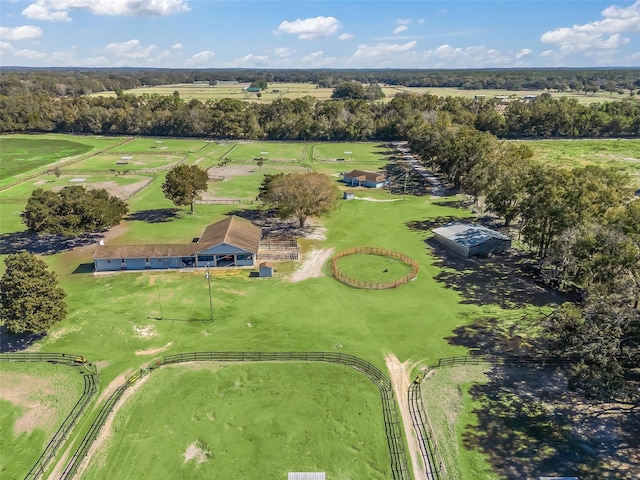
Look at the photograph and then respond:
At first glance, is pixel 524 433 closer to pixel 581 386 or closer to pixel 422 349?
pixel 581 386

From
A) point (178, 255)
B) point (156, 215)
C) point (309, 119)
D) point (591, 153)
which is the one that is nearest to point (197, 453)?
point (178, 255)

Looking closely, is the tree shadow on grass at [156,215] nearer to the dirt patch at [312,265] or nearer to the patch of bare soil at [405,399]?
the dirt patch at [312,265]

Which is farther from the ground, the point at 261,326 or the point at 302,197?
the point at 302,197

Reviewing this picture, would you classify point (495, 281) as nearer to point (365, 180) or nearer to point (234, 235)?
point (234, 235)

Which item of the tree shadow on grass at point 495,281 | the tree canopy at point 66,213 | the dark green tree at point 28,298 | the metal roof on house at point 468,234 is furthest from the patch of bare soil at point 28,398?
the metal roof on house at point 468,234

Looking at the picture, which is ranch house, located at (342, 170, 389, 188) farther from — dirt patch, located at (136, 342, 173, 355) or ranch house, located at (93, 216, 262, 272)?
dirt patch, located at (136, 342, 173, 355)

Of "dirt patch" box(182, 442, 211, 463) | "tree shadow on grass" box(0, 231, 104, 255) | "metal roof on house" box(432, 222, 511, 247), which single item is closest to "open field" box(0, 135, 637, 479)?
"dirt patch" box(182, 442, 211, 463)
